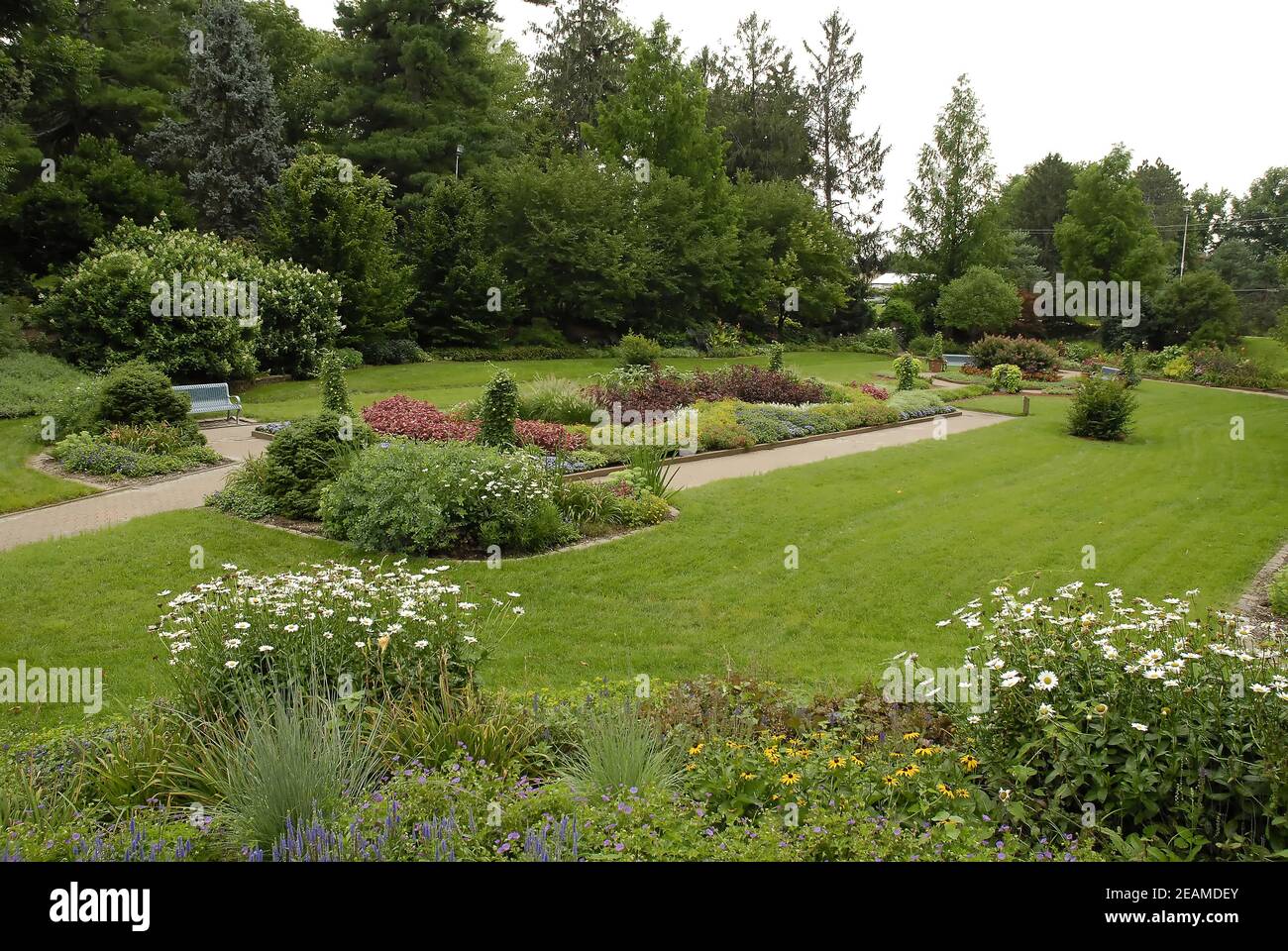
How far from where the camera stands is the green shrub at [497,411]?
36.9 feet

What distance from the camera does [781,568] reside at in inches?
339

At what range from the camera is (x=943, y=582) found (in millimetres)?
8344

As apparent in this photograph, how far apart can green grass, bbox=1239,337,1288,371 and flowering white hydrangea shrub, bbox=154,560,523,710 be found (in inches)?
1275

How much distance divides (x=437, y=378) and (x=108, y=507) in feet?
39.2

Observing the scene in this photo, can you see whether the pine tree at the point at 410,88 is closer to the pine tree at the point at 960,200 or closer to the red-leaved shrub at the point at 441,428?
the red-leaved shrub at the point at 441,428

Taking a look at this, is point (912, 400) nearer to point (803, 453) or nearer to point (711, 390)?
point (711, 390)

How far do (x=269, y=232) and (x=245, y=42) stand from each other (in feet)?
25.6

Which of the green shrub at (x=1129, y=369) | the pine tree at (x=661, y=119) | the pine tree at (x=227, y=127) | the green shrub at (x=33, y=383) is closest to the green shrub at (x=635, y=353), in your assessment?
the green shrub at (x=33, y=383)

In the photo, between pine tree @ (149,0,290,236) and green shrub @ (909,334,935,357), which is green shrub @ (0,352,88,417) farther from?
green shrub @ (909,334,935,357)

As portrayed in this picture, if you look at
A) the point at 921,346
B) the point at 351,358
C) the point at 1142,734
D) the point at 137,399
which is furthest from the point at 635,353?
the point at 921,346

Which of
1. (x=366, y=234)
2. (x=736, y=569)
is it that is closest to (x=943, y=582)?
(x=736, y=569)
